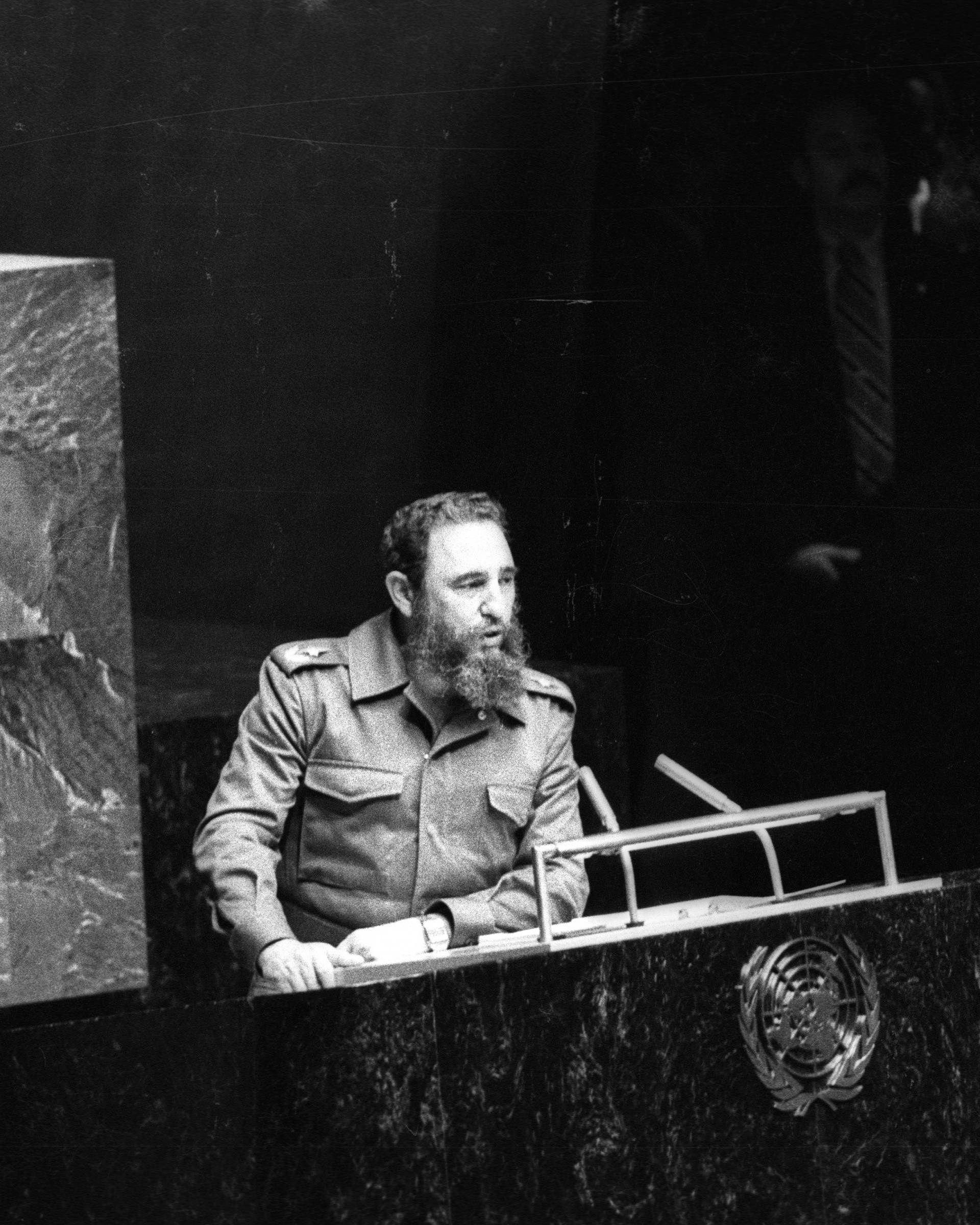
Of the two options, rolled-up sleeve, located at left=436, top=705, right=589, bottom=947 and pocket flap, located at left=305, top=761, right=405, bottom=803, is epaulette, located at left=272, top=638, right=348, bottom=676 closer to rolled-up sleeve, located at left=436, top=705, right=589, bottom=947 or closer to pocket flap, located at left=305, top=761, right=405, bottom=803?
pocket flap, located at left=305, top=761, right=405, bottom=803

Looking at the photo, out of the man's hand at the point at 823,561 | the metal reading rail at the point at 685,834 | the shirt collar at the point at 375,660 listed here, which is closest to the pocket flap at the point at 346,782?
the shirt collar at the point at 375,660

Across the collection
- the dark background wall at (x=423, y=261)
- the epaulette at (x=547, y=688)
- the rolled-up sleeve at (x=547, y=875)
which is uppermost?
the dark background wall at (x=423, y=261)

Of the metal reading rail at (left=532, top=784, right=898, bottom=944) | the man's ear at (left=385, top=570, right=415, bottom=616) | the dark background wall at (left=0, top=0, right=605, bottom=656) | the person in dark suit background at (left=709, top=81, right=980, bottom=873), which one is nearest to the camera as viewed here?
the metal reading rail at (left=532, top=784, right=898, bottom=944)

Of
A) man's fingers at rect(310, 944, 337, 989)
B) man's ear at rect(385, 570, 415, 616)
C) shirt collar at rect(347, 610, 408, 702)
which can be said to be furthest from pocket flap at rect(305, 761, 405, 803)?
man's fingers at rect(310, 944, 337, 989)

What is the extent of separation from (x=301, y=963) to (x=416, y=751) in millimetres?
764

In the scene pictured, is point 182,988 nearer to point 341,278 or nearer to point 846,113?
point 341,278

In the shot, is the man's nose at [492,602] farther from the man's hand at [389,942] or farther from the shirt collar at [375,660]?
the man's hand at [389,942]

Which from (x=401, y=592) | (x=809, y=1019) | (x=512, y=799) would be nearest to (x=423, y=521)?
(x=401, y=592)

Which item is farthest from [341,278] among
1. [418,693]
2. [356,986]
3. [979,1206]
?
[979,1206]

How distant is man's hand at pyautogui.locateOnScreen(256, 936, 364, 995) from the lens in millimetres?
4125

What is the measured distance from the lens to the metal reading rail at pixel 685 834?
4039 mm

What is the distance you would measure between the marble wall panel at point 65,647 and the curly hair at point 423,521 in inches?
23.7

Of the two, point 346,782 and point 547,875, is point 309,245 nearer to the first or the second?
point 346,782

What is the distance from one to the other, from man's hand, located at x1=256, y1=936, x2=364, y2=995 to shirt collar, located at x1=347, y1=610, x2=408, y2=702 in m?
0.71
